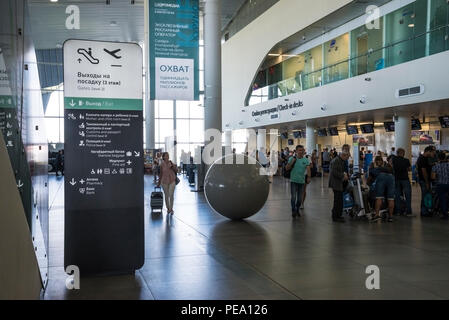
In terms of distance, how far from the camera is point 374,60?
2014 cm

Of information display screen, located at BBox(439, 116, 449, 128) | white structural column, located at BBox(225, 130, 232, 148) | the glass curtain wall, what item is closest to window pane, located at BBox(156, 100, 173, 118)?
white structural column, located at BBox(225, 130, 232, 148)

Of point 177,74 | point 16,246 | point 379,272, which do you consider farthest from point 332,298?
point 177,74

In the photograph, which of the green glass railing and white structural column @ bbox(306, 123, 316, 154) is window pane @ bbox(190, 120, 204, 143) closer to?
the green glass railing

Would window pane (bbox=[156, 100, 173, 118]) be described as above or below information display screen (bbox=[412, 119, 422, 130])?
above

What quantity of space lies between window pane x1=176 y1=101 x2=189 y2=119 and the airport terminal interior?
A: 2007 cm

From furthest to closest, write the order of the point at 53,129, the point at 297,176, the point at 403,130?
the point at 53,129
the point at 403,130
the point at 297,176

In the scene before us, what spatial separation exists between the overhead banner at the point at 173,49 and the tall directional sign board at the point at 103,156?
8.86 m

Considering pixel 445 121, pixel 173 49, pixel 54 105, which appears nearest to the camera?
pixel 173 49

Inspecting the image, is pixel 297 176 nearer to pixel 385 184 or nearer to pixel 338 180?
pixel 338 180

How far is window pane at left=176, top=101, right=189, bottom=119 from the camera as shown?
→ 45125mm

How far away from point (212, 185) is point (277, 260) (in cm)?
424

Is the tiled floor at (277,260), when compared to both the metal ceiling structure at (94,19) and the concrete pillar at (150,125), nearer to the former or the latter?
the metal ceiling structure at (94,19)

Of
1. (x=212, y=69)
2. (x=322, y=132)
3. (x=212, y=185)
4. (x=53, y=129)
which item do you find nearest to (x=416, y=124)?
(x=322, y=132)

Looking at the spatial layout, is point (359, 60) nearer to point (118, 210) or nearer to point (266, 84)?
point (266, 84)
